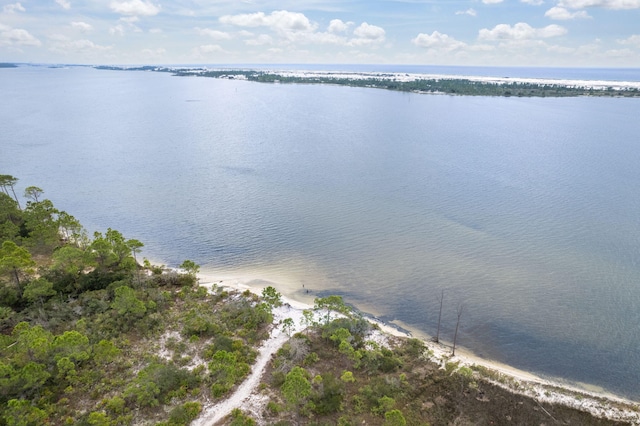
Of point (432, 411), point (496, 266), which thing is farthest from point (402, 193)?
point (432, 411)

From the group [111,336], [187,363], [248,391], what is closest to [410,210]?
[248,391]

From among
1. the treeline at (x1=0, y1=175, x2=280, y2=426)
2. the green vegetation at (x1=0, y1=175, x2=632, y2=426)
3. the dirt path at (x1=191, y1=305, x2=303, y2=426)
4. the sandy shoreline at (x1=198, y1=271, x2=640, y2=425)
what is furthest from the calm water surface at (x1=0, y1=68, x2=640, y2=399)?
the dirt path at (x1=191, y1=305, x2=303, y2=426)

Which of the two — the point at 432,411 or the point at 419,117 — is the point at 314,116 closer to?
the point at 419,117

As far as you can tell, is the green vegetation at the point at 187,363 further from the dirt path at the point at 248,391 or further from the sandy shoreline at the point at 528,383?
the sandy shoreline at the point at 528,383

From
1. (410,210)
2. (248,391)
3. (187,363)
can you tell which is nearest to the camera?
(248,391)

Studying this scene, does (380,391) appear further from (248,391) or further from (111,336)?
(111,336)

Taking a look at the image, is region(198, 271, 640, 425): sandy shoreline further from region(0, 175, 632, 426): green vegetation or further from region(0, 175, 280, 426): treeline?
region(0, 175, 280, 426): treeline
